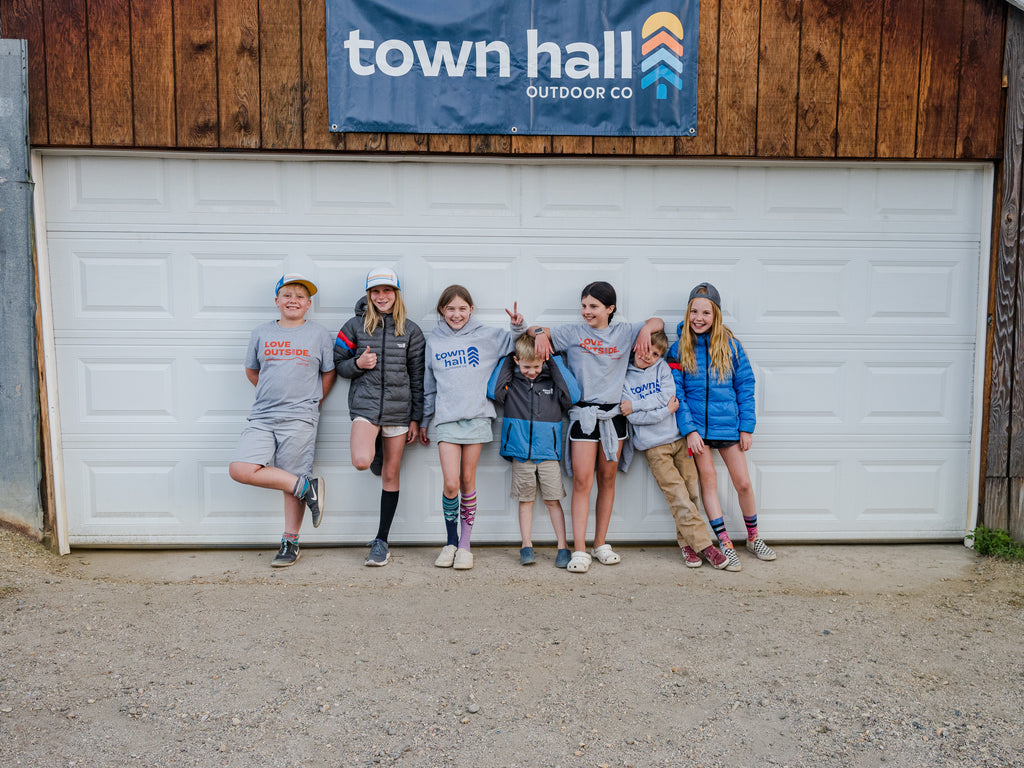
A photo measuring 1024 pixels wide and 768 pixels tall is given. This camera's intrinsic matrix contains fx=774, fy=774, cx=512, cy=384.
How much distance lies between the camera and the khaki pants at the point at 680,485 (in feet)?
15.7

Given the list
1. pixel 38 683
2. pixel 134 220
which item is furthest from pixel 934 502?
pixel 134 220

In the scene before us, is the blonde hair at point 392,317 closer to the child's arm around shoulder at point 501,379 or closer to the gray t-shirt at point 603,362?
the child's arm around shoulder at point 501,379

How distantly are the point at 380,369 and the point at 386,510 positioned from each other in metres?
0.89

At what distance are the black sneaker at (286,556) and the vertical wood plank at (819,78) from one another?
13.1 ft

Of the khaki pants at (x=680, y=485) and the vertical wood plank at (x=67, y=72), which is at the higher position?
the vertical wood plank at (x=67, y=72)

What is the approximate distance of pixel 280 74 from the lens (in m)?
4.68

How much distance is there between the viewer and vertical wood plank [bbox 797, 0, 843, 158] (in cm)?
476

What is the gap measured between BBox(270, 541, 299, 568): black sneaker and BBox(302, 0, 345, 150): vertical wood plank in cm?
245

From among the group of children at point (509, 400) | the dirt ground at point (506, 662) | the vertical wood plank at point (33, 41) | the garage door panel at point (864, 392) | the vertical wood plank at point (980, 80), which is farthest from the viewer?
the garage door panel at point (864, 392)

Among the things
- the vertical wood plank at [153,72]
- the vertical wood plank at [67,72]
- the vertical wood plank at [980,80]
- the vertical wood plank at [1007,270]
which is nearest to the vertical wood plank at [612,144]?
the vertical wood plank at [980,80]

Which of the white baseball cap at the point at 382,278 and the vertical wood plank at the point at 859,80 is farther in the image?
the vertical wood plank at the point at 859,80

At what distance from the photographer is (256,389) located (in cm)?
478

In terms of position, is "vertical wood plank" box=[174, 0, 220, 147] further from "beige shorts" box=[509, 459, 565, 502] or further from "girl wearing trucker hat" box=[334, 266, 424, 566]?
"beige shorts" box=[509, 459, 565, 502]

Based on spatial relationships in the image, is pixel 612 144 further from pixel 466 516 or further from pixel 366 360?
pixel 466 516
